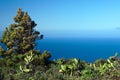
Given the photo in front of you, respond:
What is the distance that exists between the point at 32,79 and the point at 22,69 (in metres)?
10.1

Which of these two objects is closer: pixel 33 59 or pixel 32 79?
pixel 32 79

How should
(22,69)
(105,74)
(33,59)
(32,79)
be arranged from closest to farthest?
(32,79) → (105,74) → (22,69) → (33,59)

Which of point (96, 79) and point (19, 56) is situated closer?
point (96, 79)

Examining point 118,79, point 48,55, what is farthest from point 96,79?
point 48,55

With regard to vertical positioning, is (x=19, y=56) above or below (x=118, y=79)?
above

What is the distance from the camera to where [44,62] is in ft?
177

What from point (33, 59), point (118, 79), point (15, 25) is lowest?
point (118, 79)

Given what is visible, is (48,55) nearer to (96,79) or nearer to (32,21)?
(32,21)

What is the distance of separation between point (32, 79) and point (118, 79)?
676cm

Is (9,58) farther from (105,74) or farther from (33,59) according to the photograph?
(105,74)

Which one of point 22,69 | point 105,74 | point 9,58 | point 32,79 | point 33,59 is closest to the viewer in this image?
point 32,79

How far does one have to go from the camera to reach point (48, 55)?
184ft

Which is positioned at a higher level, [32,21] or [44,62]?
[32,21]

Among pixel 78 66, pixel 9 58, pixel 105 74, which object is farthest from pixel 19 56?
pixel 105 74
